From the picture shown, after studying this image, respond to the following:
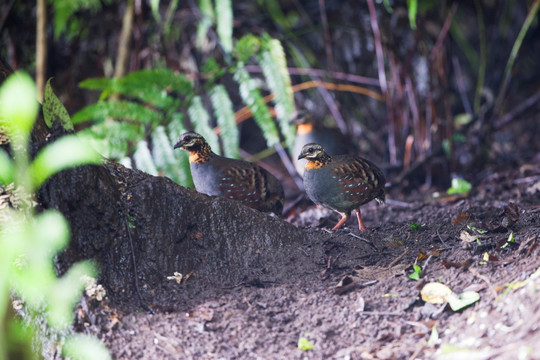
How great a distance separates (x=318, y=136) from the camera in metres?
5.73

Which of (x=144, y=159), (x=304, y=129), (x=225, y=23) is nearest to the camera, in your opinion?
(x=144, y=159)

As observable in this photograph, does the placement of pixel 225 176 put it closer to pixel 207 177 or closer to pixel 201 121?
pixel 207 177

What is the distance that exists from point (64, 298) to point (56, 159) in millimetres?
598

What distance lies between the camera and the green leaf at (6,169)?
2406 mm

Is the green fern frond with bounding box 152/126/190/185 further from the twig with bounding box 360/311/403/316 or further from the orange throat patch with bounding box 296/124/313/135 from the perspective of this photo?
the twig with bounding box 360/311/403/316

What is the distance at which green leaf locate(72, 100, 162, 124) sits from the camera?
4520 millimetres

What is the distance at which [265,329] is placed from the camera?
2.43m

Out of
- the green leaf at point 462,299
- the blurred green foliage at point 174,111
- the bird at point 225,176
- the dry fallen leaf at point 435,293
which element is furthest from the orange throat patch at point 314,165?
the green leaf at point 462,299

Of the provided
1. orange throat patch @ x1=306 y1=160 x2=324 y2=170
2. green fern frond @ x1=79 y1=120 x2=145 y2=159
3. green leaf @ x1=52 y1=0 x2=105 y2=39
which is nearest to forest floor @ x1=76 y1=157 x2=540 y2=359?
orange throat patch @ x1=306 y1=160 x2=324 y2=170

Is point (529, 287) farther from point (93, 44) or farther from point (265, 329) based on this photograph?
point (93, 44)

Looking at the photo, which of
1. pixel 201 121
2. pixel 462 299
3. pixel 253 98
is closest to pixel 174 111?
pixel 201 121

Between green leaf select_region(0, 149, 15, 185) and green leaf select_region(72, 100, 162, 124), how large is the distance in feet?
6.92

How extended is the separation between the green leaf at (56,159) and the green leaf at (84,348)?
0.67 metres

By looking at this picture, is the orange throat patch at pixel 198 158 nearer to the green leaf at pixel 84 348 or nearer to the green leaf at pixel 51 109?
the green leaf at pixel 51 109
